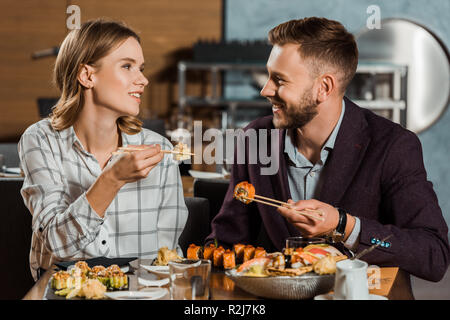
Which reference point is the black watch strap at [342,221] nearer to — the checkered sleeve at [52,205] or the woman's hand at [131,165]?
the woman's hand at [131,165]

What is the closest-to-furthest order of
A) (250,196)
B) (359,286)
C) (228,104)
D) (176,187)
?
(359,286) < (250,196) < (176,187) < (228,104)

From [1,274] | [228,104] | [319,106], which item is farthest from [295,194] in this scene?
[228,104]

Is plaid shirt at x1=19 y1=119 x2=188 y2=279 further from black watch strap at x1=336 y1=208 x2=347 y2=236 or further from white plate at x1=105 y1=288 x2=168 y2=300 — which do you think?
black watch strap at x1=336 y1=208 x2=347 y2=236

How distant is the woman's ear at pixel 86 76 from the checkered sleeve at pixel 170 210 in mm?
354

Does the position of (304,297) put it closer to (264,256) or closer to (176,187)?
(264,256)

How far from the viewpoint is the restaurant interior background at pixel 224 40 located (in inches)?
261

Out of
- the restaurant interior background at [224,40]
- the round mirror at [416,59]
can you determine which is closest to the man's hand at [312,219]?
the restaurant interior background at [224,40]

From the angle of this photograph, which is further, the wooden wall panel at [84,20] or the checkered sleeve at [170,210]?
the wooden wall panel at [84,20]

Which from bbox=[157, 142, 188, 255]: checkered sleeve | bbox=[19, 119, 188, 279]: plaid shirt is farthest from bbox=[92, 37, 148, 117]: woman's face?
bbox=[157, 142, 188, 255]: checkered sleeve

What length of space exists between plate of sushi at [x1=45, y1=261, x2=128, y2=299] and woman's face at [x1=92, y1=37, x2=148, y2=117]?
2.15 feet

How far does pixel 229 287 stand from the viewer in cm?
139

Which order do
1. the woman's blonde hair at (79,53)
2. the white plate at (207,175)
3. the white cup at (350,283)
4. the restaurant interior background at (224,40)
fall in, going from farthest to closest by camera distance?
the restaurant interior background at (224,40) < the white plate at (207,175) < the woman's blonde hair at (79,53) < the white cup at (350,283)

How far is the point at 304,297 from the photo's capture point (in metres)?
1.29
